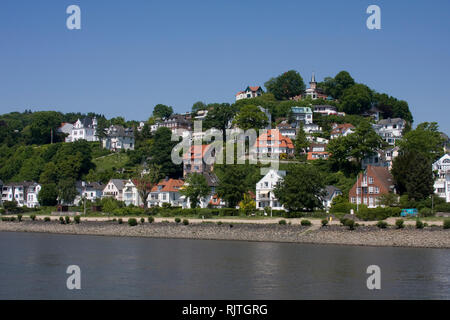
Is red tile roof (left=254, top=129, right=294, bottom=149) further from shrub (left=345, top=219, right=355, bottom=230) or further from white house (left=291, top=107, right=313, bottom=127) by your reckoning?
shrub (left=345, top=219, right=355, bottom=230)

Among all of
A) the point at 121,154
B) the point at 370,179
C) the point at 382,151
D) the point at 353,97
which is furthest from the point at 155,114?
the point at 370,179

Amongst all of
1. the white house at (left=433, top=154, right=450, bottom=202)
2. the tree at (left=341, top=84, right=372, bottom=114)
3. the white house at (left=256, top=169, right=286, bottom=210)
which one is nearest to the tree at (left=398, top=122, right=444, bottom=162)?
the white house at (left=433, top=154, right=450, bottom=202)

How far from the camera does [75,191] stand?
8569 cm

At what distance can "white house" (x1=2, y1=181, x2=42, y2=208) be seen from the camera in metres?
94.9

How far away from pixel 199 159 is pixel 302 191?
32.7 metres

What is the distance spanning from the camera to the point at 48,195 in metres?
86.9

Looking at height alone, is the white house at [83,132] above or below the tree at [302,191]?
above

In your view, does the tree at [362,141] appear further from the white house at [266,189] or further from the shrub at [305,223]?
the shrub at [305,223]

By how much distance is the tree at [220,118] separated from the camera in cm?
10300

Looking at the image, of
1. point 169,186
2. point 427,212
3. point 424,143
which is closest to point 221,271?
point 427,212

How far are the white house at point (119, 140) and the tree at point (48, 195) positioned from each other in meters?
29.7

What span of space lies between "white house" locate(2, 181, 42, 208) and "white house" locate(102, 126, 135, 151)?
24301mm

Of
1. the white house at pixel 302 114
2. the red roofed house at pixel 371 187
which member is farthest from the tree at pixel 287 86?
the red roofed house at pixel 371 187
